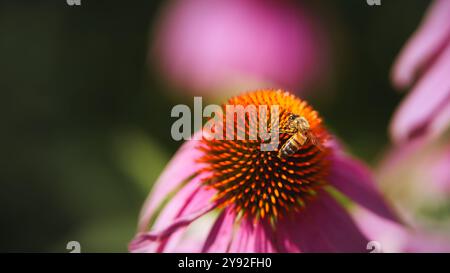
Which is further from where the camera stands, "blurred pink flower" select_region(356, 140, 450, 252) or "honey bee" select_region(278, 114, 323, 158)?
"blurred pink flower" select_region(356, 140, 450, 252)

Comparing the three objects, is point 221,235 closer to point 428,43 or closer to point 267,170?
point 267,170

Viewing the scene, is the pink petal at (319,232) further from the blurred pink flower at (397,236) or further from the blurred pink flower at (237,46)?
the blurred pink flower at (237,46)

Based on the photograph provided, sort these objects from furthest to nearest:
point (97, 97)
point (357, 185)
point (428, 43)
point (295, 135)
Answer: point (97, 97) < point (428, 43) < point (357, 185) < point (295, 135)

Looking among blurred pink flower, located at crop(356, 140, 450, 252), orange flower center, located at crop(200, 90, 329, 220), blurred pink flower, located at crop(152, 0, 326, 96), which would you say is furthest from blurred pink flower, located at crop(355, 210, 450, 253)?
blurred pink flower, located at crop(152, 0, 326, 96)

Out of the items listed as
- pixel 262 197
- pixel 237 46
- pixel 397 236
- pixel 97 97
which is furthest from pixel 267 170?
pixel 97 97

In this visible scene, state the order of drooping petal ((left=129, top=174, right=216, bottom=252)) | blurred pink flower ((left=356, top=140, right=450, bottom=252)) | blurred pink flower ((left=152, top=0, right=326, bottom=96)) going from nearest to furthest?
drooping petal ((left=129, top=174, right=216, bottom=252))
blurred pink flower ((left=356, top=140, right=450, bottom=252))
blurred pink flower ((left=152, top=0, right=326, bottom=96))

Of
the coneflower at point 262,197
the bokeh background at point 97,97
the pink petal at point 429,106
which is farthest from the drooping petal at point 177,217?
the bokeh background at point 97,97

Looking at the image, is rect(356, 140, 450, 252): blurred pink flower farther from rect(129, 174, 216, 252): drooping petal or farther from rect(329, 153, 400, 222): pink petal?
rect(129, 174, 216, 252): drooping petal

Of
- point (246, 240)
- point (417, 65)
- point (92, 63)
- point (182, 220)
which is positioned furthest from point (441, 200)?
point (92, 63)
